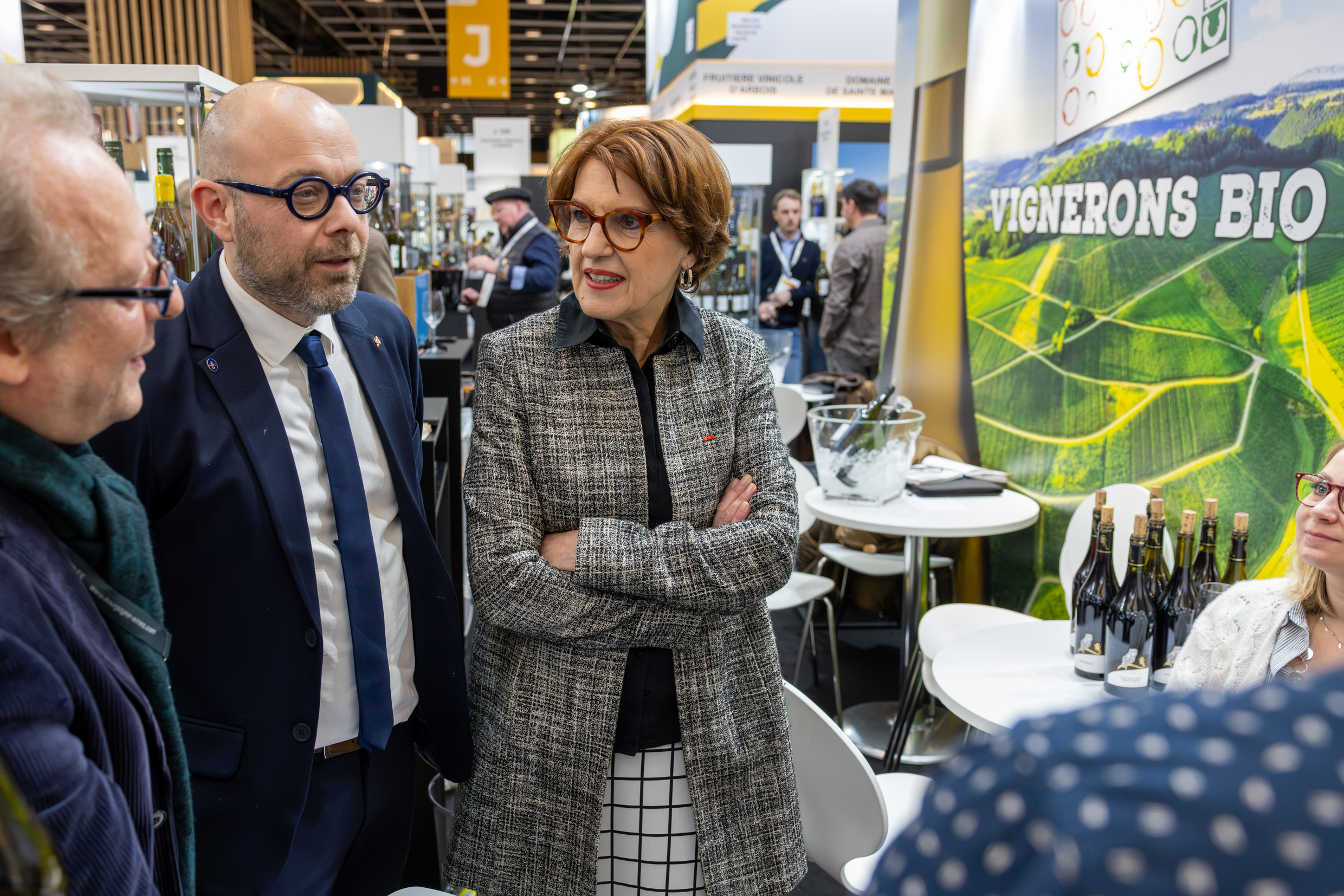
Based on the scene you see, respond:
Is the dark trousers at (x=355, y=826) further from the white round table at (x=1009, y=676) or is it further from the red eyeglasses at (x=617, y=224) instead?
the white round table at (x=1009, y=676)

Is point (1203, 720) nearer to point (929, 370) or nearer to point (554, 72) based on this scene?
point (929, 370)

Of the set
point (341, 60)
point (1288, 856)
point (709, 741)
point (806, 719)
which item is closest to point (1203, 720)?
point (1288, 856)

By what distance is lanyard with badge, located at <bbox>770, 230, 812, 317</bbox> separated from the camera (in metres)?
8.09

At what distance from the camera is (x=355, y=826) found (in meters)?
1.41

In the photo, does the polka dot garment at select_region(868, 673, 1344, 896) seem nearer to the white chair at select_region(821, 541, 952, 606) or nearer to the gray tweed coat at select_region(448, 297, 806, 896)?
the gray tweed coat at select_region(448, 297, 806, 896)

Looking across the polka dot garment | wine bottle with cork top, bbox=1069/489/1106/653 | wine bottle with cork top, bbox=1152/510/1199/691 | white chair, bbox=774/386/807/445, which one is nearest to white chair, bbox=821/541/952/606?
white chair, bbox=774/386/807/445

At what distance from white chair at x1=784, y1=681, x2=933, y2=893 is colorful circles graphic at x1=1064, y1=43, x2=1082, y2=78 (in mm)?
2531

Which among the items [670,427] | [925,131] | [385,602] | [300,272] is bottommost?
[385,602]

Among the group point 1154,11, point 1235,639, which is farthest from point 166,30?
point 1235,639

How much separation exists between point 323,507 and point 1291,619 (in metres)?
1.69

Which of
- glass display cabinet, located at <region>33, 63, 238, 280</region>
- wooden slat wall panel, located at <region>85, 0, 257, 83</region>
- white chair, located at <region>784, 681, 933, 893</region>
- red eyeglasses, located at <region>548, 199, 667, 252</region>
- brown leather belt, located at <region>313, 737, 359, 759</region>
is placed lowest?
white chair, located at <region>784, 681, 933, 893</region>

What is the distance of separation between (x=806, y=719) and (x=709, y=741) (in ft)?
1.15

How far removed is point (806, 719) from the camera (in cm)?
177

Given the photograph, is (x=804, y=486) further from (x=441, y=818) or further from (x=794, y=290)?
(x=794, y=290)
